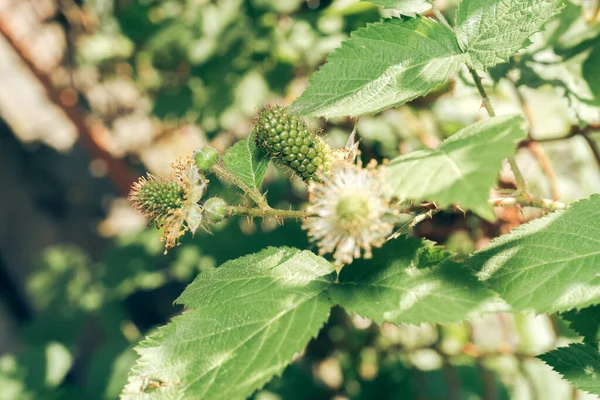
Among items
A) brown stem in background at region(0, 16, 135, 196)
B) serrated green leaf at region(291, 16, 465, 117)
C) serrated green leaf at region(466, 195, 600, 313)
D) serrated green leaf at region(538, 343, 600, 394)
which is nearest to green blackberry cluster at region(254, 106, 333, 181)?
serrated green leaf at region(291, 16, 465, 117)

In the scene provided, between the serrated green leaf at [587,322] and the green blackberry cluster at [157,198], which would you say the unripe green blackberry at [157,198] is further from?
the serrated green leaf at [587,322]

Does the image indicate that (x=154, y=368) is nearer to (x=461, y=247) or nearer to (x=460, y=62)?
(x=460, y=62)

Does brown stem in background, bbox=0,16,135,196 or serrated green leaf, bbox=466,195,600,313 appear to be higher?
brown stem in background, bbox=0,16,135,196

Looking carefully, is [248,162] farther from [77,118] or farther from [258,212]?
[77,118]

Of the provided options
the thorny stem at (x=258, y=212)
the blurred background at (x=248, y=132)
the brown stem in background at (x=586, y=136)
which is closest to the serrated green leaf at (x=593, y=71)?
the blurred background at (x=248, y=132)

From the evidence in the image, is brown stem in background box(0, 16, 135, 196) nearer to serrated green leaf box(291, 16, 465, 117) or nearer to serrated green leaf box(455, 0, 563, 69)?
serrated green leaf box(291, 16, 465, 117)

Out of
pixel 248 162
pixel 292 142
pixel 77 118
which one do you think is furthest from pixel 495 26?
pixel 77 118
